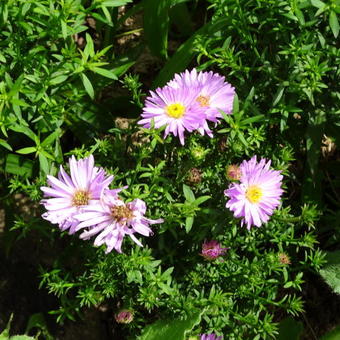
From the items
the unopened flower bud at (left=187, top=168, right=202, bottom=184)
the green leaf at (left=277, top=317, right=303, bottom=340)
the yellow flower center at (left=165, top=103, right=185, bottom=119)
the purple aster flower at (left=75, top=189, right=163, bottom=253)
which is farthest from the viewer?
the green leaf at (left=277, top=317, right=303, bottom=340)

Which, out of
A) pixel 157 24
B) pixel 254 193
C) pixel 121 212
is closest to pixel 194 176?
pixel 254 193

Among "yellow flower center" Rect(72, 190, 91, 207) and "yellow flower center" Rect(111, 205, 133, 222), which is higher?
"yellow flower center" Rect(72, 190, 91, 207)

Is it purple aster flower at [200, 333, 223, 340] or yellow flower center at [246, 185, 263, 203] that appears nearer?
yellow flower center at [246, 185, 263, 203]

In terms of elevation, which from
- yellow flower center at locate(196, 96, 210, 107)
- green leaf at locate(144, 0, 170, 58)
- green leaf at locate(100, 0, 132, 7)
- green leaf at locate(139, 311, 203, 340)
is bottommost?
green leaf at locate(139, 311, 203, 340)

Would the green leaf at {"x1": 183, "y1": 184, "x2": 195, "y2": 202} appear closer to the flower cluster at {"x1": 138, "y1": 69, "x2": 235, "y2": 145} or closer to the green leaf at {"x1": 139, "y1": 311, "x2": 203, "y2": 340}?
the flower cluster at {"x1": 138, "y1": 69, "x2": 235, "y2": 145}

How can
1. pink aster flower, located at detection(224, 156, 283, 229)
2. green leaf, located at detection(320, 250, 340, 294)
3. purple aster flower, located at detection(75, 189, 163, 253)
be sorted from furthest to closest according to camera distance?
green leaf, located at detection(320, 250, 340, 294) < pink aster flower, located at detection(224, 156, 283, 229) < purple aster flower, located at detection(75, 189, 163, 253)

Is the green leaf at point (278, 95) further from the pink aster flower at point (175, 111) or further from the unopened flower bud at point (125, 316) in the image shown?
the unopened flower bud at point (125, 316)

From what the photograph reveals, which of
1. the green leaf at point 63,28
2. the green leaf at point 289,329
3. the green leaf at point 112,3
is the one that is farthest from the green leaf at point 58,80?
the green leaf at point 289,329

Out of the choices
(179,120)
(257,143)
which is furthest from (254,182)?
(179,120)

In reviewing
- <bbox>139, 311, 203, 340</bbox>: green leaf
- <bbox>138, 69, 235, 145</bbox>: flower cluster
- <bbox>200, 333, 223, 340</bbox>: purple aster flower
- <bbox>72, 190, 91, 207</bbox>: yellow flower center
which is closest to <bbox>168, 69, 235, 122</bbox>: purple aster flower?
<bbox>138, 69, 235, 145</bbox>: flower cluster
